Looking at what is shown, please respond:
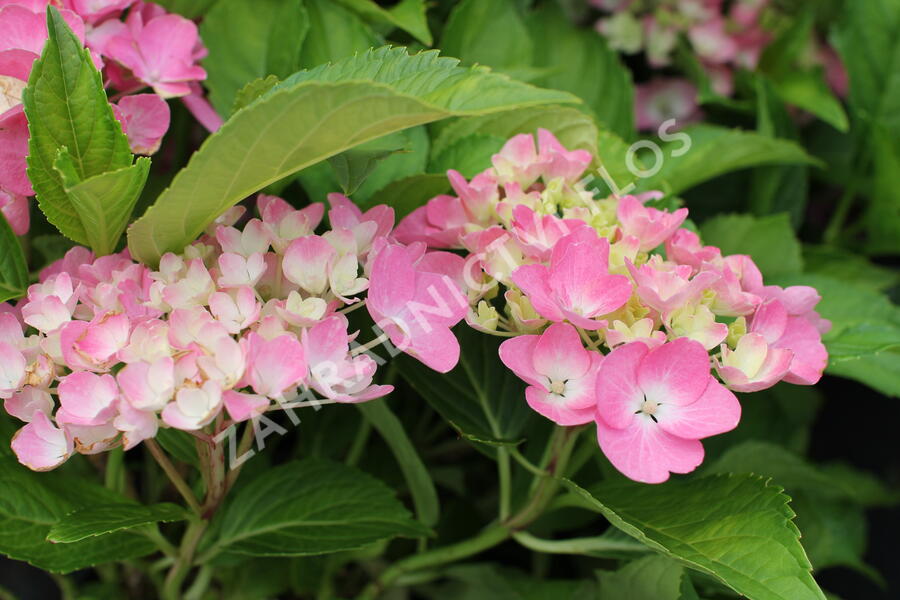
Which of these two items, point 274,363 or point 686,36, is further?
point 686,36

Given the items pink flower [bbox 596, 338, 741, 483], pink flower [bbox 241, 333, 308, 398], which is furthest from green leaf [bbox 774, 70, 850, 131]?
pink flower [bbox 241, 333, 308, 398]

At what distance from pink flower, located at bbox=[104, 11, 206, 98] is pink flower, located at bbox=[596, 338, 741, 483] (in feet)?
0.94

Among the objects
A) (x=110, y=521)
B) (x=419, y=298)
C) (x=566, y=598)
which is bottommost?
(x=566, y=598)

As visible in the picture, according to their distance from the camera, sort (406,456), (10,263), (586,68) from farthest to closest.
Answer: (586,68), (406,456), (10,263)

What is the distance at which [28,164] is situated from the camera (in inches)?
15.6

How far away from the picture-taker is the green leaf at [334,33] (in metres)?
0.61

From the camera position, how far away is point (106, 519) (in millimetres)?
438

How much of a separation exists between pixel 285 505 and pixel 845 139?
28.3 inches

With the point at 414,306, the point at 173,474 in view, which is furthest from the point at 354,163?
the point at 173,474

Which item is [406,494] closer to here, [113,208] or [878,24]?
[113,208]

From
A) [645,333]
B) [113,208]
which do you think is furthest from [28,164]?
[645,333]

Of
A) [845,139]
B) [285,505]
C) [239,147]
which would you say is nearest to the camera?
[239,147]

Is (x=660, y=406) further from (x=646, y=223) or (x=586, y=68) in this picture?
(x=586, y=68)

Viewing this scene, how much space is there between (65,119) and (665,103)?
2.14 ft
